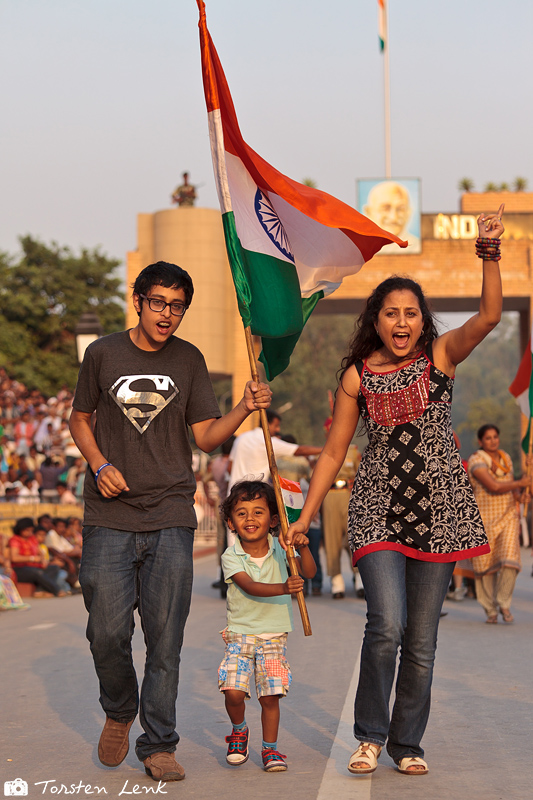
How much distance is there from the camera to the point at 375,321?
530cm

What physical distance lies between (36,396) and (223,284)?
10.6 meters

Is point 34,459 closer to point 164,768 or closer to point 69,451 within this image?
point 69,451

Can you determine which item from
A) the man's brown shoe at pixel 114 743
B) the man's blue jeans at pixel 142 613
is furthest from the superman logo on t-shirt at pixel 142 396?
the man's brown shoe at pixel 114 743

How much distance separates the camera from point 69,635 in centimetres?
1080

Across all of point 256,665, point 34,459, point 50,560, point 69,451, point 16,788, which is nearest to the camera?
point 16,788

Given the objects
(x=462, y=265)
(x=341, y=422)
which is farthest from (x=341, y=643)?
(x=462, y=265)

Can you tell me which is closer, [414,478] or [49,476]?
[414,478]

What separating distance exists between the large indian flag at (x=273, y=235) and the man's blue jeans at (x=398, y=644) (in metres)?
1.59

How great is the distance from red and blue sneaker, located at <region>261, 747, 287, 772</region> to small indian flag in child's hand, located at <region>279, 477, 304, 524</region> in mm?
1153

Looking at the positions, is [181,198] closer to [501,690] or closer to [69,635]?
[69,635]

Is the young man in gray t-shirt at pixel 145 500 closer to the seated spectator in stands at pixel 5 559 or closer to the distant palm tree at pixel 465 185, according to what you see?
the seated spectator in stands at pixel 5 559

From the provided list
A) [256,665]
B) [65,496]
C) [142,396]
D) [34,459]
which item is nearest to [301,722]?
[256,665]

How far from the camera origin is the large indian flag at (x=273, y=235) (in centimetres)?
594

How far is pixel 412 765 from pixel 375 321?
199 centimetres
